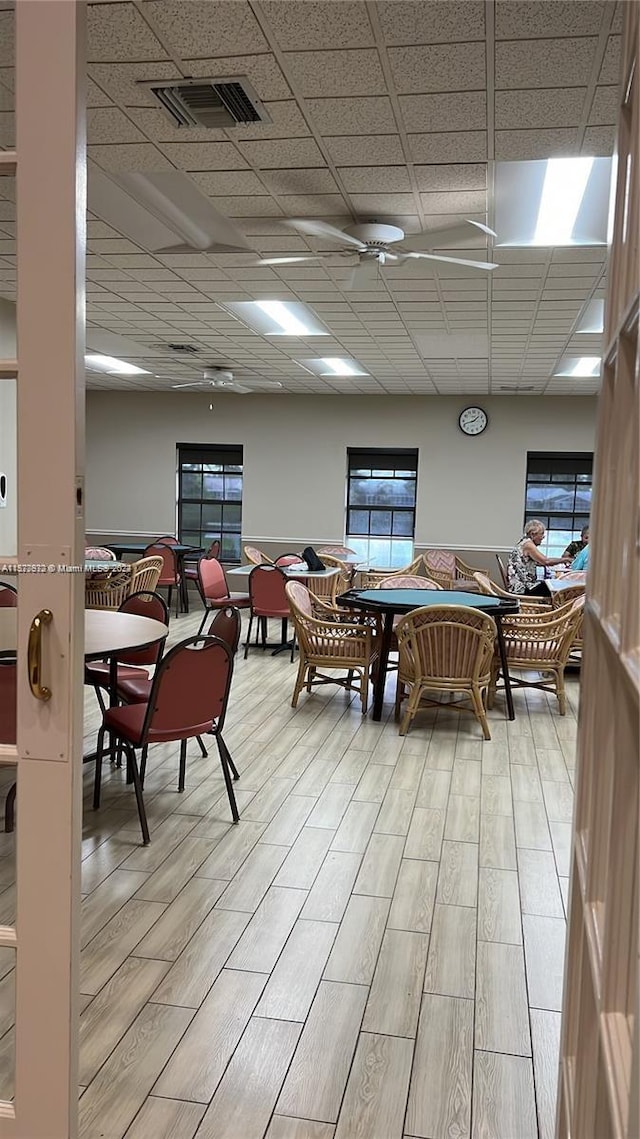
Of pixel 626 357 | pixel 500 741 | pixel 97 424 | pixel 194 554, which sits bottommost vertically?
→ pixel 500 741

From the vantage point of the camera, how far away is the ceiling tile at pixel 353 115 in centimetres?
285

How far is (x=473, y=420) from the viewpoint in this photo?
10.4m

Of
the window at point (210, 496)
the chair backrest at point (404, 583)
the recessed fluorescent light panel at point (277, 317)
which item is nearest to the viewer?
the recessed fluorescent light panel at point (277, 317)

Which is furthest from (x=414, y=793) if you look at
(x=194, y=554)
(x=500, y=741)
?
(x=194, y=554)

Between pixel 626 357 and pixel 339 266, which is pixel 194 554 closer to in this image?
pixel 339 266

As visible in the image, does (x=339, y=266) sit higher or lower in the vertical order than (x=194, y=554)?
higher

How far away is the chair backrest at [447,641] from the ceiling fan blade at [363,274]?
1.91 meters

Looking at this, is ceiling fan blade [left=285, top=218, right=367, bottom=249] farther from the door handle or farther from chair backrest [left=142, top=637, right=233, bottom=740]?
the door handle

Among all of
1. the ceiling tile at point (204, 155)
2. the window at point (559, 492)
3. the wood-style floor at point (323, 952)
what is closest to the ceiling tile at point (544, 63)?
the ceiling tile at point (204, 155)

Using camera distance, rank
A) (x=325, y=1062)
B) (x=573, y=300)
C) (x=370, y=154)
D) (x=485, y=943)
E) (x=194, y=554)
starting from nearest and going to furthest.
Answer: (x=325, y=1062) < (x=485, y=943) < (x=370, y=154) < (x=573, y=300) < (x=194, y=554)

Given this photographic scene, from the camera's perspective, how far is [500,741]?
15.9ft

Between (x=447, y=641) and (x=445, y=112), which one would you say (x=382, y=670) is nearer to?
(x=447, y=641)

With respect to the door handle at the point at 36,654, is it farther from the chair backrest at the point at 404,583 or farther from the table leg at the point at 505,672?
the chair backrest at the point at 404,583

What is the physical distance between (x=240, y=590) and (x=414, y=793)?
7479 mm
